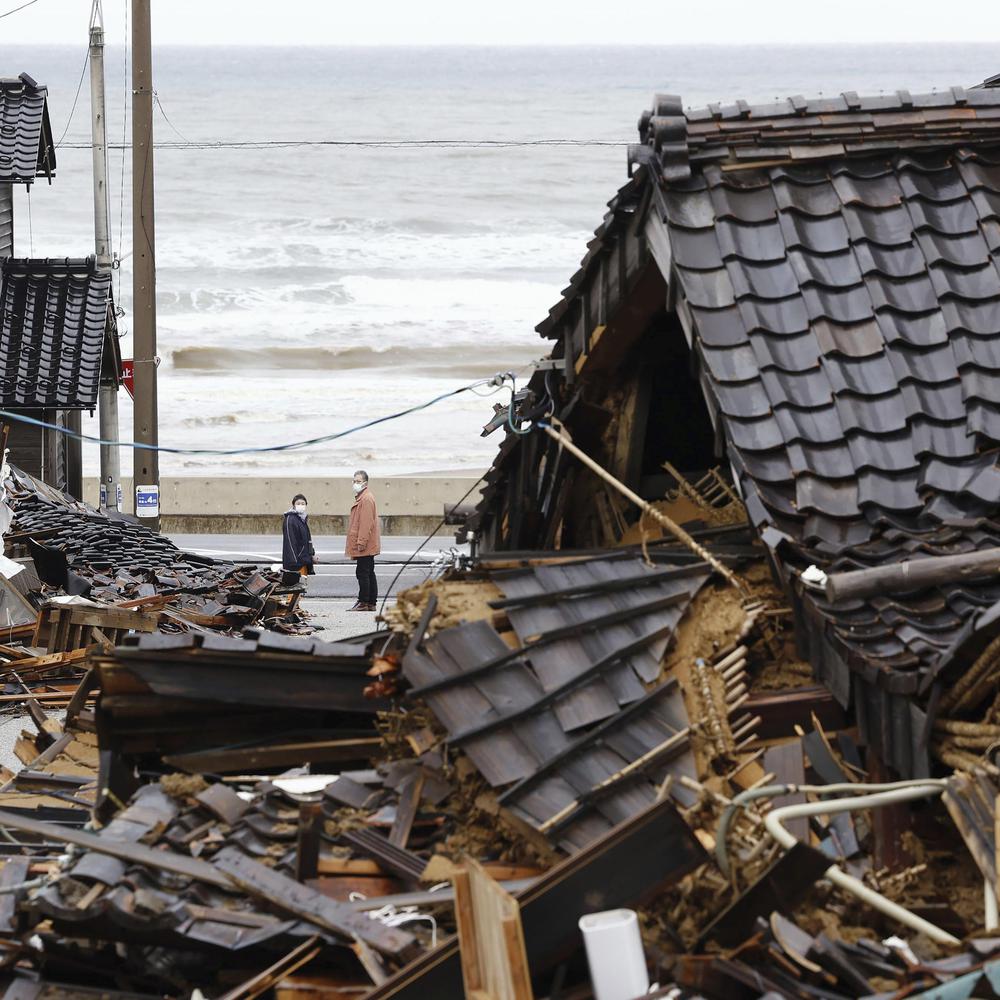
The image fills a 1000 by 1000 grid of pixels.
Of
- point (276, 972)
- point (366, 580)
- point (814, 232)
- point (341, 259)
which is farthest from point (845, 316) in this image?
point (341, 259)

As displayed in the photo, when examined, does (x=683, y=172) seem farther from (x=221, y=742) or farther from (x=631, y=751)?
(x=221, y=742)

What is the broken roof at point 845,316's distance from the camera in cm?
656

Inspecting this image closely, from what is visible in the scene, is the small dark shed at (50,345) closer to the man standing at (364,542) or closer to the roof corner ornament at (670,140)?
the man standing at (364,542)

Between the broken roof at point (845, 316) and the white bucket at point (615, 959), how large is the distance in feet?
5.27

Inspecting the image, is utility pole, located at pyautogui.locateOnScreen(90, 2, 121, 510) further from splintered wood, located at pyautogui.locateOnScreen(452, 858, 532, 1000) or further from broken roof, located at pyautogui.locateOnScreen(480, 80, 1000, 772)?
splintered wood, located at pyautogui.locateOnScreen(452, 858, 532, 1000)

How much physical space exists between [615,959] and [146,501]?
802 inches

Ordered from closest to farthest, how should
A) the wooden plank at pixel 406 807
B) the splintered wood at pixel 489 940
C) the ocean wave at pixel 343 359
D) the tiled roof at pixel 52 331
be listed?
the splintered wood at pixel 489 940 < the wooden plank at pixel 406 807 < the tiled roof at pixel 52 331 < the ocean wave at pixel 343 359

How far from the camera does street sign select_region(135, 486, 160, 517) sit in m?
24.3

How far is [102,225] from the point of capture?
25078 millimetres

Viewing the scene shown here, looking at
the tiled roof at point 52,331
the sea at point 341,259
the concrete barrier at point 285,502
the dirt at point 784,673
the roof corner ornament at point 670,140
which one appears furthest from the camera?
the sea at point 341,259

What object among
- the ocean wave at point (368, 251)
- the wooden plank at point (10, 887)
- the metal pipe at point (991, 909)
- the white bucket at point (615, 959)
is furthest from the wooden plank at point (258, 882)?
the ocean wave at point (368, 251)

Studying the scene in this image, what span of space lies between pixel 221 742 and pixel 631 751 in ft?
7.07

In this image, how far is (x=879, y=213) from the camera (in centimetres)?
772

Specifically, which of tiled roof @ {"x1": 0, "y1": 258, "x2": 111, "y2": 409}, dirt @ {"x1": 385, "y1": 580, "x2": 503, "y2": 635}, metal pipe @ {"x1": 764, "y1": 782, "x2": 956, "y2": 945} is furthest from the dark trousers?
metal pipe @ {"x1": 764, "y1": 782, "x2": 956, "y2": 945}
